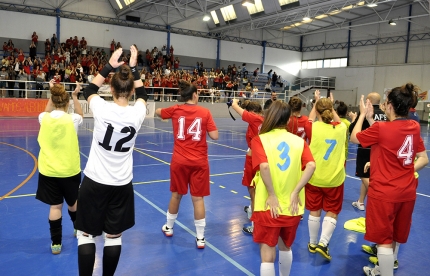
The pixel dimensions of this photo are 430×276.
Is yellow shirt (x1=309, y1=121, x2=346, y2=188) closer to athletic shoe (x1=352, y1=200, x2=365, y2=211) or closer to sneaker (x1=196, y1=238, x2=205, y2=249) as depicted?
sneaker (x1=196, y1=238, x2=205, y2=249)

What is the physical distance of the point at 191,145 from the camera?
4285 mm

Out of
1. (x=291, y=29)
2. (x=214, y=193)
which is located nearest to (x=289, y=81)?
(x=291, y=29)

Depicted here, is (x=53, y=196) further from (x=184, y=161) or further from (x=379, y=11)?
(x=379, y=11)

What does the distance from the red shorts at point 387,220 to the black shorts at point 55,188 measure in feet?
10.5

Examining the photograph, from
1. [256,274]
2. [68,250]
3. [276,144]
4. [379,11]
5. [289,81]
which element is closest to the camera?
[276,144]

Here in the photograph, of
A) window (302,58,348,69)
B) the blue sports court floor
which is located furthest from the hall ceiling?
the blue sports court floor

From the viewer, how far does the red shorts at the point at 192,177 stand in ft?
14.1

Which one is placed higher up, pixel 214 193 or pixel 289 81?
pixel 289 81

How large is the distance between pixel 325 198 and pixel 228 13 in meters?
29.9

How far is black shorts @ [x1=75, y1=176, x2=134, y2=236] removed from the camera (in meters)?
2.90

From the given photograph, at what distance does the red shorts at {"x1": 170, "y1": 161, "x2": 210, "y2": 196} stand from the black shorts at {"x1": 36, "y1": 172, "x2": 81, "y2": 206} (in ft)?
3.86

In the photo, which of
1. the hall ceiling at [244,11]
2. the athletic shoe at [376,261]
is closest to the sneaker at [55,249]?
the athletic shoe at [376,261]

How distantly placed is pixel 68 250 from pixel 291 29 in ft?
120

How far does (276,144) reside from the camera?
2.77 m
